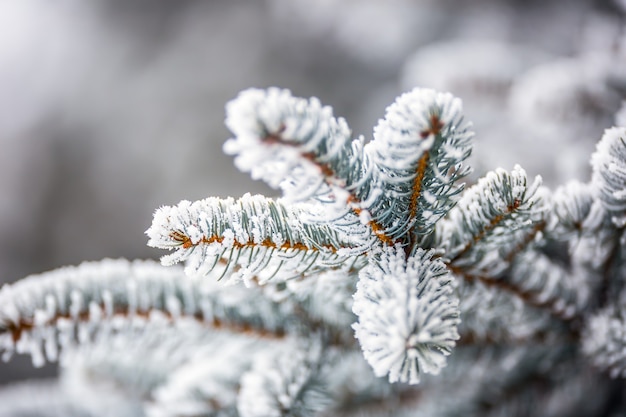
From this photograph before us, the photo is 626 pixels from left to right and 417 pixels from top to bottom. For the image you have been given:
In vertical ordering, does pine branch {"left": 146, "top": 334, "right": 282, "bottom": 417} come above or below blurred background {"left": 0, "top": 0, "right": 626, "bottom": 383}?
below

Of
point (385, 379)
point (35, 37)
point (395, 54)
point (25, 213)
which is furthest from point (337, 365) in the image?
point (35, 37)

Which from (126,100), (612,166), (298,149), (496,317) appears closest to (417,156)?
(298,149)

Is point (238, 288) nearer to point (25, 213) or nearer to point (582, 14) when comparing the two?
point (582, 14)

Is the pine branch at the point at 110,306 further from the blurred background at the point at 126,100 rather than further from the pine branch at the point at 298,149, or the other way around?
the blurred background at the point at 126,100

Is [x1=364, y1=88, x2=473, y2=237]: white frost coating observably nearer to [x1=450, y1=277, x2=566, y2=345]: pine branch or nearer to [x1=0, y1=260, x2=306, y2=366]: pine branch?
[x1=450, y1=277, x2=566, y2=345]: pine branch

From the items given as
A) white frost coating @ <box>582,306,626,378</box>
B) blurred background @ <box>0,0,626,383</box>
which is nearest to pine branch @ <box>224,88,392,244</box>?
white frost coating @ <box>582,306,626,378</box>

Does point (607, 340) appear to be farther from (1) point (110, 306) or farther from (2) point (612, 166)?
(1) point (110, 306)
